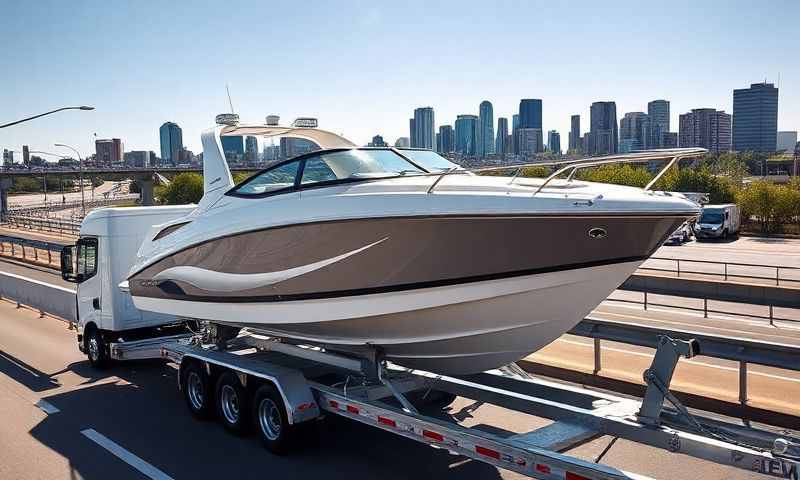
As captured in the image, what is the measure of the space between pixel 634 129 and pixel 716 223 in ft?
291

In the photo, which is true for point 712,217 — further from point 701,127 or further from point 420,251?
point 701,127

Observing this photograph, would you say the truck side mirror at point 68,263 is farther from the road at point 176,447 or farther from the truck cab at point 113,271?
the road at point 176,447

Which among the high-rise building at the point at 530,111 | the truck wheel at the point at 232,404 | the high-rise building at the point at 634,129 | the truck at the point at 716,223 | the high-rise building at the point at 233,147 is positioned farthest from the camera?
the high-rise building at the point at 530,111

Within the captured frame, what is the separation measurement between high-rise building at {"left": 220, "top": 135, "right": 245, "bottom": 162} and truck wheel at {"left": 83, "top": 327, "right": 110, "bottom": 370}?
379cm

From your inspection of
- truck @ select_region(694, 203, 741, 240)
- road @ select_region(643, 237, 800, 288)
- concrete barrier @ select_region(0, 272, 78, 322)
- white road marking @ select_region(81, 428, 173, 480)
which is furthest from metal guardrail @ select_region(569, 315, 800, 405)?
truck @ select_region(694, 203, 741, 240)

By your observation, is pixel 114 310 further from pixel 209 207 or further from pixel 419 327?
pixel 419 327

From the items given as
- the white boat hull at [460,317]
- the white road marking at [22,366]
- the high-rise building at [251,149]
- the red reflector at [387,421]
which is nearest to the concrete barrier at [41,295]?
the white road marking at [22,366]

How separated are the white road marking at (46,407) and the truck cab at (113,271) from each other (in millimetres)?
1553

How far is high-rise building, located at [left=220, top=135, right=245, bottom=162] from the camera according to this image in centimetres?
880

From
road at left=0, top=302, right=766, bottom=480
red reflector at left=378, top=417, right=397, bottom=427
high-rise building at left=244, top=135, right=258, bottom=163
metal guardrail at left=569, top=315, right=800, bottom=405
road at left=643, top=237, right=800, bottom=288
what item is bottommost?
road at left=643, top=237, right=800, bottom=288

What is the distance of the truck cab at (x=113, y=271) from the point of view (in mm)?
10672

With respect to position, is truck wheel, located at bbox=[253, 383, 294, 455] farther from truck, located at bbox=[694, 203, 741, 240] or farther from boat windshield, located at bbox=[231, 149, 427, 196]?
truck, located at bbox=[694, 203, 741, 240]

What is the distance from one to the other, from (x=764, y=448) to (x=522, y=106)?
170 m

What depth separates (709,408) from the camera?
294 inches
